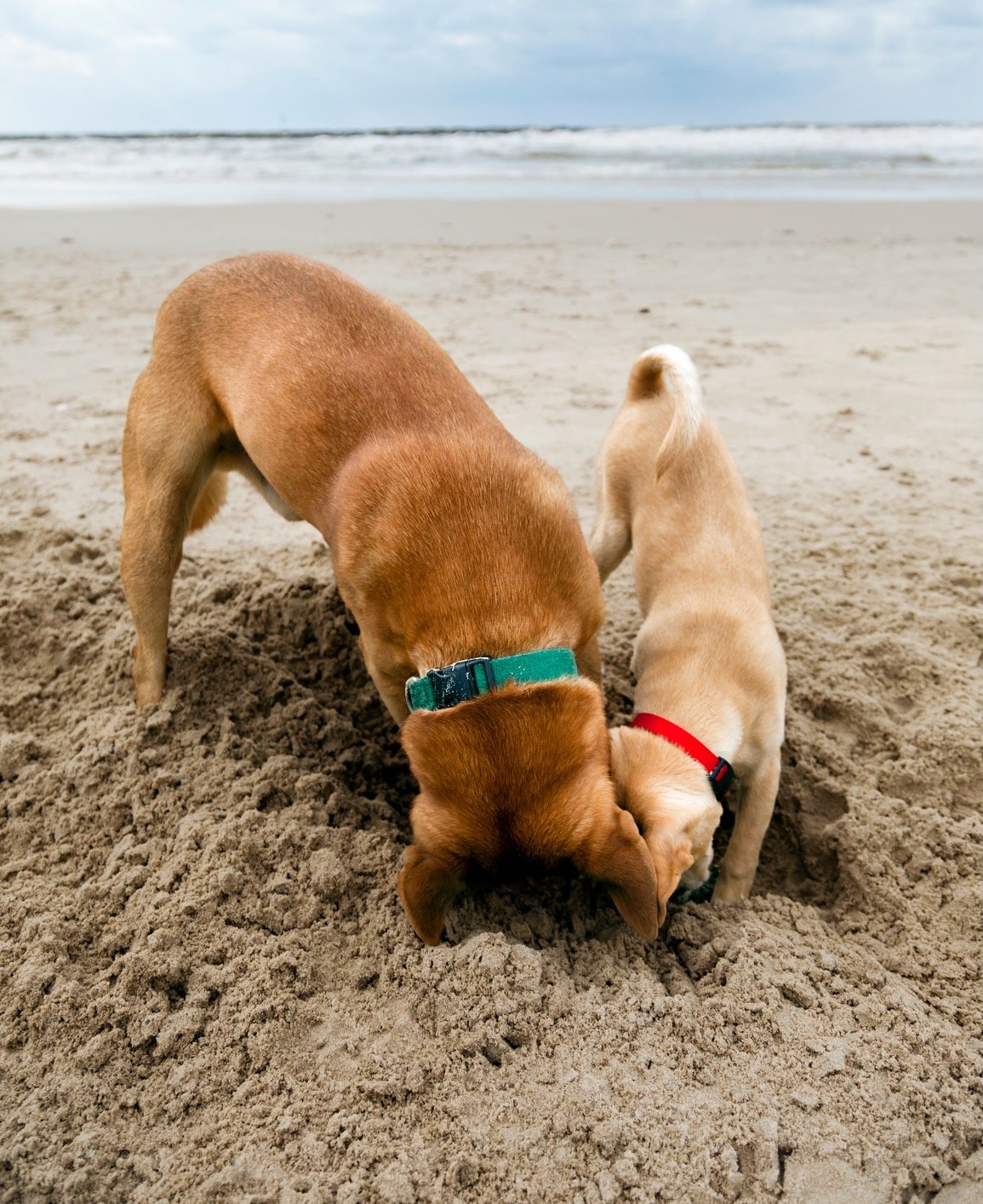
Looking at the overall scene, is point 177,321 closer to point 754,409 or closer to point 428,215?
point 754,409

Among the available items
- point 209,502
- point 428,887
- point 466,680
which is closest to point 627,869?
point 428,887

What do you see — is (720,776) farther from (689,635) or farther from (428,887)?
(428,887)

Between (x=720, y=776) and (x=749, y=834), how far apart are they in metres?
0.25

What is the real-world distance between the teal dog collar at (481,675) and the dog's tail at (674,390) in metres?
1.08

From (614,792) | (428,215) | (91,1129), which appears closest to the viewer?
(91,1129)

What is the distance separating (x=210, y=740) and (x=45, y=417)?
356 cm

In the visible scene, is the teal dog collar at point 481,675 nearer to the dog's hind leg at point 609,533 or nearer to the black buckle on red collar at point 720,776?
the black buckle on red collar at point 720,776

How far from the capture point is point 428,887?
2.04 metres

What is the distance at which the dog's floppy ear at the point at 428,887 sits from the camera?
2.03m

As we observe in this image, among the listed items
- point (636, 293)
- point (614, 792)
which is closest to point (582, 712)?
point (614, 792)

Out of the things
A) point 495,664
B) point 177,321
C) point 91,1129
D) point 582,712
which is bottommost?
point 91,1129

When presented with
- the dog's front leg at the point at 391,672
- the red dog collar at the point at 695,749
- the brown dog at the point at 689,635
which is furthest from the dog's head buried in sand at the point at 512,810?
the red dog collar at the point at 695,749

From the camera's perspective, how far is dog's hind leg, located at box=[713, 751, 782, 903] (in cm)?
263

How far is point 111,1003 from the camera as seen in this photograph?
203 cm
